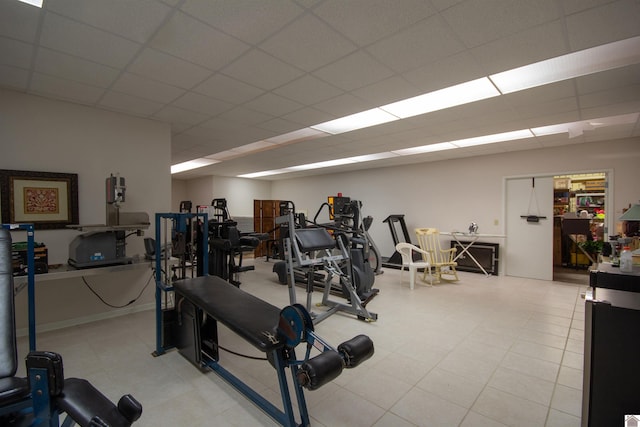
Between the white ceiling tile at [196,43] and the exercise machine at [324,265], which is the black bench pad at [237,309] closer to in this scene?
the exercise machine at [324,265]

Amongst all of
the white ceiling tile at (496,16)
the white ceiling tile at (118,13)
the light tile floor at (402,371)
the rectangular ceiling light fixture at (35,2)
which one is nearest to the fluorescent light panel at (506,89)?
the white ceiling tile at (496,16)

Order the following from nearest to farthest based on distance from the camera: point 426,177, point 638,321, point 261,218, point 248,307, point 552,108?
1. point 638,321
2. point 248,307
3. point 552,108
4. point 426,177
5. point 261,218

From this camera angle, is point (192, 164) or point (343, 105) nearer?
point (343, 105)

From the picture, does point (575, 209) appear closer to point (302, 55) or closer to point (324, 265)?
point (324, 265)

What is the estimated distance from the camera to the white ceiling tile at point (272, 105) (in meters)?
3.51

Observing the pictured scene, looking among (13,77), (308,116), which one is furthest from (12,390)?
(308,116)

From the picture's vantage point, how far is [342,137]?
5312 millimetres

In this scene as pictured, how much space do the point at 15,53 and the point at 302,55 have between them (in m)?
2.49

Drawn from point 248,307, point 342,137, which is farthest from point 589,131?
point 248,307

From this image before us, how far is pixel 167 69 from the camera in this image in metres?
2.82

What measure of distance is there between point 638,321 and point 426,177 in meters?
6.74

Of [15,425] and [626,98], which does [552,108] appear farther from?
[15,425]

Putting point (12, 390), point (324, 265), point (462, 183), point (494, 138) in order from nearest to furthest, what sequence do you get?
point (12, 390) → point (324, 265) → point (494, 138) → point (462, 183)

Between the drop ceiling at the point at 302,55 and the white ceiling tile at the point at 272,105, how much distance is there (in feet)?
0.08
